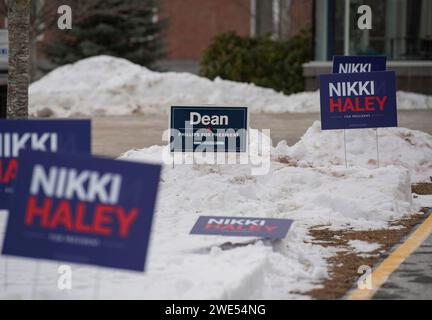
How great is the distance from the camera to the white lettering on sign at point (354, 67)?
1484cm

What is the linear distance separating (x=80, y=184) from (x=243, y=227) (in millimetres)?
3421

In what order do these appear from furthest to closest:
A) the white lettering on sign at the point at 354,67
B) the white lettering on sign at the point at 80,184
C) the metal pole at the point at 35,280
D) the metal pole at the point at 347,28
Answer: the metal pole at the point at 347,28, the white lettering on sign at the point at 354,67, the metal pole at the point at 35,280, the white lettering on sign at the point at 80,184

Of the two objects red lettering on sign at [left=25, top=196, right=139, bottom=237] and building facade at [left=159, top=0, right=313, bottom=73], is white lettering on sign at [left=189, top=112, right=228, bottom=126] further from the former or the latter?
building facade at [left=159, top=0, right=313, bottom=73]

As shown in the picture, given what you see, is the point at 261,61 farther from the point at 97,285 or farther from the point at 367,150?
the point at 97,285

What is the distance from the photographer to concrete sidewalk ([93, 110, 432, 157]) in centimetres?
1764

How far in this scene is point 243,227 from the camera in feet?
32.1

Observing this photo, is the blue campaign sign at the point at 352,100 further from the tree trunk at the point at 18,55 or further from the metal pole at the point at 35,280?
the metal pole at the point at 35,280

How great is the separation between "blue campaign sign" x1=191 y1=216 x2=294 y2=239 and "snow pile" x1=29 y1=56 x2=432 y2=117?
13.2 meters

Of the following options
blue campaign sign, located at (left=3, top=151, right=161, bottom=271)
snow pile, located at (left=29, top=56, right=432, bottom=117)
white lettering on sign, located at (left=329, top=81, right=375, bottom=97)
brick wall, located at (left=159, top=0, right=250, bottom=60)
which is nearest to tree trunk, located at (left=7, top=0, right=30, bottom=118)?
white lettering on sign, located at (left=329, top=81, right=375, bottom=97)

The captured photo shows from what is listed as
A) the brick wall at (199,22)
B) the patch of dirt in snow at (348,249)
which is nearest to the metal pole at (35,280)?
the patch of dirt in snow at (348,249)

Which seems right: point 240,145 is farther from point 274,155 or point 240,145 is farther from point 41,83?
point 41,83

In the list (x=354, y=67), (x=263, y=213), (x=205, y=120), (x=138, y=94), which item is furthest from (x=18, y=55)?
(x=138, y=94)

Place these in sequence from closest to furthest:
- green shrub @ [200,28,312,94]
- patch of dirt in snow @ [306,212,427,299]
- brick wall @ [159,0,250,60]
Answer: patch of dirt in snow @ [306,212,427,299] → green shrub @ [200,28,312,94] → brick wall @ [159,0,250,60]

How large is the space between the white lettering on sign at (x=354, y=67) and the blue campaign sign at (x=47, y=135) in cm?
735
